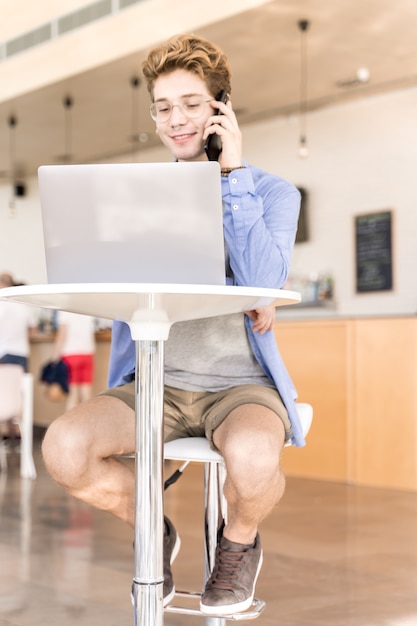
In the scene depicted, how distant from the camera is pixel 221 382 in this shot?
1955mm

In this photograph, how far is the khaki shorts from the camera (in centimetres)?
184

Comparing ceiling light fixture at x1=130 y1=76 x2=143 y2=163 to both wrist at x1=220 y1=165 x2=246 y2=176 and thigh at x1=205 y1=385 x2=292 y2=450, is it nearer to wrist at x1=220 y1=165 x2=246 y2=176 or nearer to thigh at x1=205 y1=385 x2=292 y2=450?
wrist at x1=220 y1=165 x2=246 y2=176

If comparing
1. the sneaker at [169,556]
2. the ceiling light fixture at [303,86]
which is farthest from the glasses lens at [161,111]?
the ceiling light fixture at [303,86]

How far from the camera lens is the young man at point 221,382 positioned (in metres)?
1.70

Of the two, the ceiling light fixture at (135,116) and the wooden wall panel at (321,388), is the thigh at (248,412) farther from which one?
the ceiling light fixture at (135,116)

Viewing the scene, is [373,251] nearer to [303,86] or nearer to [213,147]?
[303,86]

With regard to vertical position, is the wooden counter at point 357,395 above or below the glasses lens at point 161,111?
below

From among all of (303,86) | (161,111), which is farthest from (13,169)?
(161,111)

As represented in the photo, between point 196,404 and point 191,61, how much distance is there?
74 centimetres

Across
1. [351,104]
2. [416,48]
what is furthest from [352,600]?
[351,104]

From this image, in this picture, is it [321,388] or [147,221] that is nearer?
[147,221]

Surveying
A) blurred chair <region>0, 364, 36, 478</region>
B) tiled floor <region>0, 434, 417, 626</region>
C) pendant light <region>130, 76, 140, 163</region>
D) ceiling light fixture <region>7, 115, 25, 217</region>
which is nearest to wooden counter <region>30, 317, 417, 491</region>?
tiled floor <region>0, 434, 417, 626</region>

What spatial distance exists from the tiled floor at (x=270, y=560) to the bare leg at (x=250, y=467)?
27.0 inches

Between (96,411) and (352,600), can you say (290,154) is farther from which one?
(96,411)
